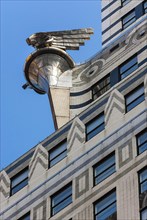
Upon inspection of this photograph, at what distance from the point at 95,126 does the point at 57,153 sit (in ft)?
6.60

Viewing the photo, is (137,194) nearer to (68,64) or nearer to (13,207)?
(13,207)

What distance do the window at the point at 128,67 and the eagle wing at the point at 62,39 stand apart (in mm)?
5302

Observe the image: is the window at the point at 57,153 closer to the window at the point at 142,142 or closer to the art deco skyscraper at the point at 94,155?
the art deco skyscraper at the point at 94,155

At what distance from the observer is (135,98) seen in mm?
50188

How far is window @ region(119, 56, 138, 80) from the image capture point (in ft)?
191

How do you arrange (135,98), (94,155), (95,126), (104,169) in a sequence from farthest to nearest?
(95,126) → (135,98) → (94,155) → (104,169)

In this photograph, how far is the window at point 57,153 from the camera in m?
51.0

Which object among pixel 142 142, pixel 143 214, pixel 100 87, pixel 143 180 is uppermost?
pixel 100 87

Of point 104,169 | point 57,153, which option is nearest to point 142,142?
point 104,169

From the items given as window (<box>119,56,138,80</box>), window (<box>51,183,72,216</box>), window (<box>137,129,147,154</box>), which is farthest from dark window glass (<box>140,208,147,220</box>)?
window (<box>119,56,138,80</box>)

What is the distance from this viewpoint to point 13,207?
50.6m

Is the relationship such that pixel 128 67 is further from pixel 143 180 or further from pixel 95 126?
pixel 143 180

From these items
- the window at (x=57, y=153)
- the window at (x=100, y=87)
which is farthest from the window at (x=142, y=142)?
the window at (x=100, y=87)

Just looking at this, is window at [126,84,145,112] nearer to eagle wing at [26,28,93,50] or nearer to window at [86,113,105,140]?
window at [86,113,105,140]
